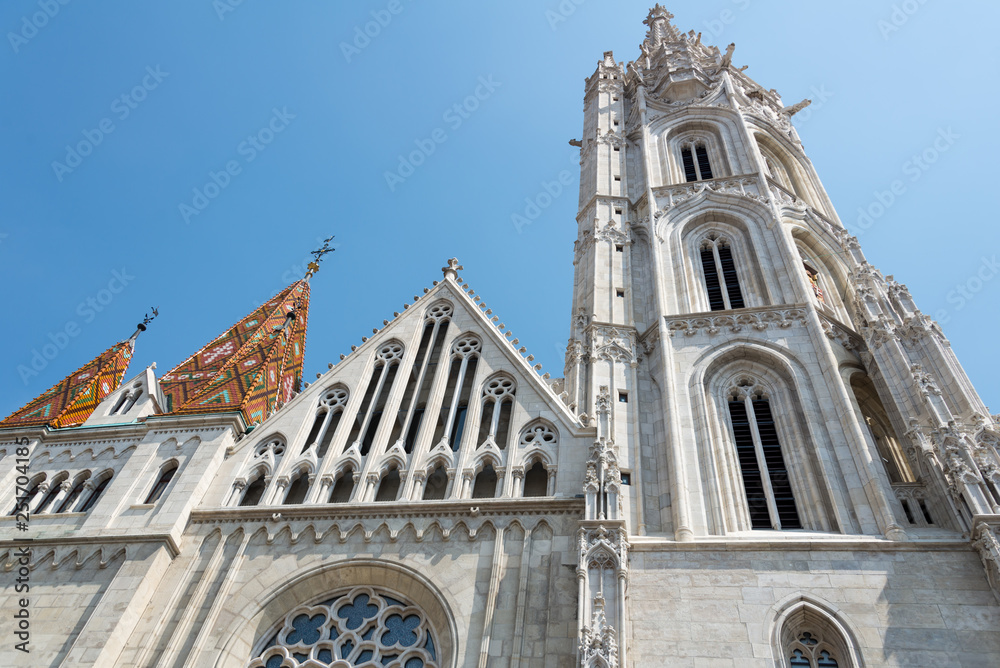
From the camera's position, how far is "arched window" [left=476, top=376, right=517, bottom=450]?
611 inches

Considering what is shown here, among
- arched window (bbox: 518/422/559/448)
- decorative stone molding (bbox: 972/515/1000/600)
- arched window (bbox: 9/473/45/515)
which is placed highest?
arched window (bbox: 518/422/559/448)

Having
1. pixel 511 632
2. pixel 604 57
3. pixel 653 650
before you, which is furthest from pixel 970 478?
pixel 604 57

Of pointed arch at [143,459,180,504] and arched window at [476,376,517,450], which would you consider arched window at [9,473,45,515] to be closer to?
pointed arch at [143,459,180,504]

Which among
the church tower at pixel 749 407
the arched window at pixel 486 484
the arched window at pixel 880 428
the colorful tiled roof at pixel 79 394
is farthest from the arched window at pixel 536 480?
the colorful tiled roof at pixel 79 394

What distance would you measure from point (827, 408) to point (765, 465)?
168 cm

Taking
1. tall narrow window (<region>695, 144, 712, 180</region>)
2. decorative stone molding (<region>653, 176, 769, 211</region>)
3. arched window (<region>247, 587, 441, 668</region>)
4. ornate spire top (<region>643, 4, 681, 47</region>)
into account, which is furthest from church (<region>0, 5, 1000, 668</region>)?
ornate spire top (<region>643, 4, 681, 47</region>)

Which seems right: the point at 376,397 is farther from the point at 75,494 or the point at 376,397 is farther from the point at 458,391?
the point at 75,494

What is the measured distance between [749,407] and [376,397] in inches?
297

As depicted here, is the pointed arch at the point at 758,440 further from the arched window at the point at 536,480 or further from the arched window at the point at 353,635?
the arched window at the point at 353,635

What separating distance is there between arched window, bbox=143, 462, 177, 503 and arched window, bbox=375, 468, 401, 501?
3996mm

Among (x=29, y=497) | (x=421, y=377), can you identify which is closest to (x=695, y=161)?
(x=421, y=377)

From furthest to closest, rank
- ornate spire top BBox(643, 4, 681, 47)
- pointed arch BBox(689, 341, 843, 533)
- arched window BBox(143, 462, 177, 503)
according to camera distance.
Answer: ornate spire top BBox(643, 4, 681, 47) < arched window BBox(143, 462, 177, 503) < pointed arch BBox(689, 341, 843, 533)

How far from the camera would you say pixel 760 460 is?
15.0m

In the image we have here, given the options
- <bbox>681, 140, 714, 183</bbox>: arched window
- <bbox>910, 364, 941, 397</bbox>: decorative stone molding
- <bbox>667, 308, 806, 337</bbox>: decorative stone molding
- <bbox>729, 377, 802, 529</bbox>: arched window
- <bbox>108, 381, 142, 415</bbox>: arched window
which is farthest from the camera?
<bbox>681, 140, 714, 183</bbox>: arched window
